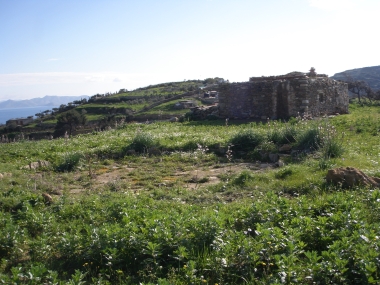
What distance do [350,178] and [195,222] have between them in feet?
10.9

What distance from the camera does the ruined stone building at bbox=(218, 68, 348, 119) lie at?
1823cm

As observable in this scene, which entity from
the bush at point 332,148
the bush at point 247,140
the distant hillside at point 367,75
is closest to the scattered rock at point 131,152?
the bush at point 247,140

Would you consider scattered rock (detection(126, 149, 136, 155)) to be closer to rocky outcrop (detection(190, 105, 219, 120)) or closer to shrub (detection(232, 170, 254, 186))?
shrub (detection(232, 170, 254, 186))

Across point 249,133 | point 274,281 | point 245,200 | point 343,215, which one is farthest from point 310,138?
point 274,281

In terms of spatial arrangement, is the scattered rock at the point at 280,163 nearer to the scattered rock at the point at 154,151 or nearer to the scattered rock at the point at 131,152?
the scattered rock at the point at 154,151

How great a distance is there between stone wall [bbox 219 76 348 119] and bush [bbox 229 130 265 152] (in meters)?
7.07

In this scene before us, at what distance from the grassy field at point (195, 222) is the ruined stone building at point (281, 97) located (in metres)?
8.07

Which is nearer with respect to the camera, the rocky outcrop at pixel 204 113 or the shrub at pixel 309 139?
the shrub at pixel 309 139

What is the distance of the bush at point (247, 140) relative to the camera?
36.9 feet

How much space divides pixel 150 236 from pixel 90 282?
82 centimetres

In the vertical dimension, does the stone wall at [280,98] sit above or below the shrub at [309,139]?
above

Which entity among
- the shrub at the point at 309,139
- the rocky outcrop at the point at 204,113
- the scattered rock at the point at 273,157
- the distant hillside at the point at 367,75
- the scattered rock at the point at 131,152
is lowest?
the scattered rock at the point at 273,157

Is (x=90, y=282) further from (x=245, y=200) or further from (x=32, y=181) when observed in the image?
(x=32, y=181)

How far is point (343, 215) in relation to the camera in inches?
187
